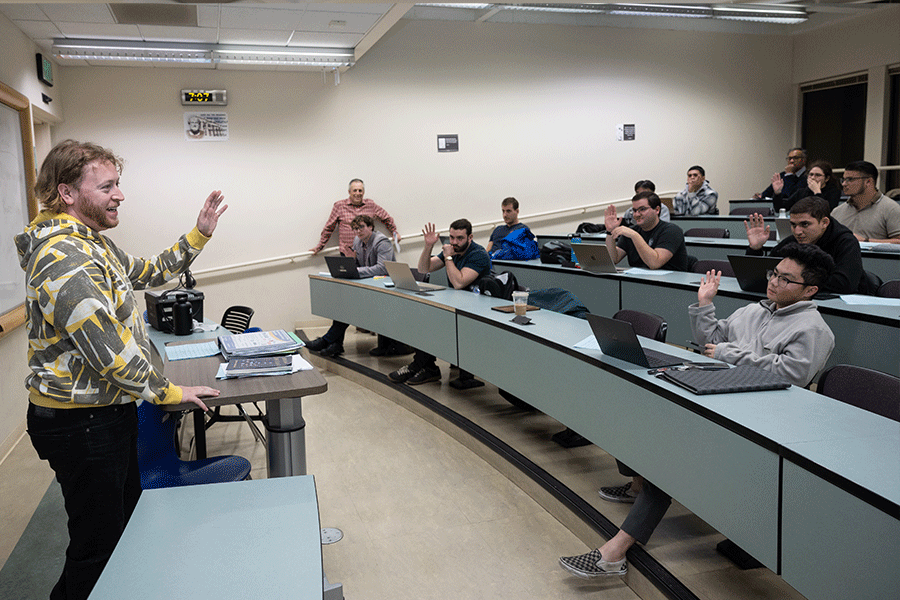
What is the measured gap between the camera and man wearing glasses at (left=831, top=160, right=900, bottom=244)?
479cm

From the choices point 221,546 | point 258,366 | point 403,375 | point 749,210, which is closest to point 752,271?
point 403,375

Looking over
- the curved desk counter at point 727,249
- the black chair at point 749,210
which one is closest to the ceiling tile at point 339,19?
the curved desk counter at point 727,249

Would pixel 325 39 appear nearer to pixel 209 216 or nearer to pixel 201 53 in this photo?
pixel 201 53

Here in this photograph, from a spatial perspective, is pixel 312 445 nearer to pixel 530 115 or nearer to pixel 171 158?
pixel 171 158

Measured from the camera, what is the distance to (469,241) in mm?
4695

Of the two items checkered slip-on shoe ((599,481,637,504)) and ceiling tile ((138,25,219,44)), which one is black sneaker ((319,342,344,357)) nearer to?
ceiling tile ((138,25,219,44))

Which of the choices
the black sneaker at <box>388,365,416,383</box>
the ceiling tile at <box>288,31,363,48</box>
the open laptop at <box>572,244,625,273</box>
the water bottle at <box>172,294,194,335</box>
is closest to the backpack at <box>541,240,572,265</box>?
the open laptop at <box>572,244,625,273</box>

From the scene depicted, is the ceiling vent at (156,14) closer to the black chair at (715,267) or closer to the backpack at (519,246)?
the backpack at (519,246)

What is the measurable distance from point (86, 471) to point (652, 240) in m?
4.06

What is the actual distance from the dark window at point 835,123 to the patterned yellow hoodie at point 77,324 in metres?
9.49

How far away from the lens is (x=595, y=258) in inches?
183

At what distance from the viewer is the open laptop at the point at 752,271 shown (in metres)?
3.44

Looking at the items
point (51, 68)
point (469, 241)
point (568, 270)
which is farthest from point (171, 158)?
point (568, 270)

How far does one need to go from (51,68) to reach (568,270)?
495cm
